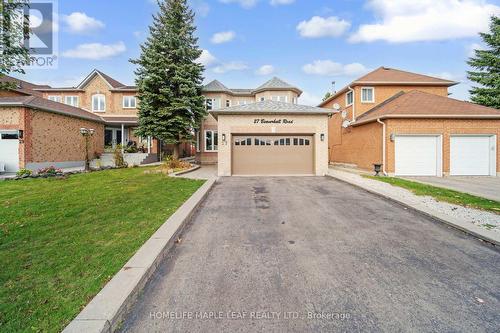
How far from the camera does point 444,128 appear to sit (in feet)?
46.5

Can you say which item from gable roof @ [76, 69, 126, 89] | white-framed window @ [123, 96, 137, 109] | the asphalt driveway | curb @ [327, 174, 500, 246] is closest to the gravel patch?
curb @ [327, 174, 500, 246]

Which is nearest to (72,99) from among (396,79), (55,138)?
(55,138)

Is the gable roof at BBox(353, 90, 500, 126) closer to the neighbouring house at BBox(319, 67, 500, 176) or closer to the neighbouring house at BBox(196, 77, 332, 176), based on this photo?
the neighbouring house at BBox(319, 67, 500, 176)

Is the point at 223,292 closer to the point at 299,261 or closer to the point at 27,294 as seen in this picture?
the point at 299,261

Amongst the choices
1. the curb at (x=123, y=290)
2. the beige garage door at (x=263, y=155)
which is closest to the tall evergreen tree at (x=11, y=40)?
the curb at (x=123, y=290)

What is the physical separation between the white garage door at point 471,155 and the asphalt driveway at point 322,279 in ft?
38.3

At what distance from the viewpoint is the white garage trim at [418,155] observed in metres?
14.2

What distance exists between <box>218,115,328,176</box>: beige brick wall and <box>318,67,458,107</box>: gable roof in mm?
6611

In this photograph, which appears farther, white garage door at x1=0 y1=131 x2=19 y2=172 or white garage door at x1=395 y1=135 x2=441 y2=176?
white garage door at x1=0 y1=131 x2=19 y2=172

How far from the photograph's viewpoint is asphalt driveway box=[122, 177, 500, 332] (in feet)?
8.05

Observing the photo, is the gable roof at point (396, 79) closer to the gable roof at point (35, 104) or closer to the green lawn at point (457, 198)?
the green lawn at point (457, 198)

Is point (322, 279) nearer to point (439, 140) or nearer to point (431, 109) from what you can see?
point (439, 140)

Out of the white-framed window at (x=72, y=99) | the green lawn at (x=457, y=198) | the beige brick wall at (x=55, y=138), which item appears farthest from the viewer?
the white-framed window at (x=72, y=99)

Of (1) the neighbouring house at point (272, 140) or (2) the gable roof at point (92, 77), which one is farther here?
(2) the gable roof at point (92, 77)
